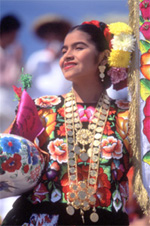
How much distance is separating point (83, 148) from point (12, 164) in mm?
585

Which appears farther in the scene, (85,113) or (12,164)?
(85,113)

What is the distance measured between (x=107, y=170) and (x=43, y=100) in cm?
75

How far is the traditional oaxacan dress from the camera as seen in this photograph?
8.29 ft

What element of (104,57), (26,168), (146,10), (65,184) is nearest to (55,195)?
(65,184)

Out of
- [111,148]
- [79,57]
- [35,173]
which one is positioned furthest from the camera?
[79,57]

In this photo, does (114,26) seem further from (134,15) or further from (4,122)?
(4,122)

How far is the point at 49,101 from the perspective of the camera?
2.91 meters

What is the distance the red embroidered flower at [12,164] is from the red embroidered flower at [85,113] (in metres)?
0.68

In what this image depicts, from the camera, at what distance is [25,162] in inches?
91.3

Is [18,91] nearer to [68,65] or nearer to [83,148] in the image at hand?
[68,65]

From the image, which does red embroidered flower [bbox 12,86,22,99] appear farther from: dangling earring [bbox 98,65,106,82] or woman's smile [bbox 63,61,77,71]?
dangling earring [bbox 98,65,106,82]

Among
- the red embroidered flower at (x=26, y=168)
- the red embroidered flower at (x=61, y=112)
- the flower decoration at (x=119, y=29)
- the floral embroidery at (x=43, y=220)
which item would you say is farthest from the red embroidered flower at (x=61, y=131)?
the flower decoration at (x=119, y=29)

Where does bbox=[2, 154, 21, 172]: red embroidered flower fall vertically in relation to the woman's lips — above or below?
below

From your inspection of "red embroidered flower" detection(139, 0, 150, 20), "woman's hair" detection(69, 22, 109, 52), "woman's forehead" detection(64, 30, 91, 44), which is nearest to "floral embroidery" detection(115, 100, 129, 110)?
"woman's hair" detection(69, 22, 109, 52)
